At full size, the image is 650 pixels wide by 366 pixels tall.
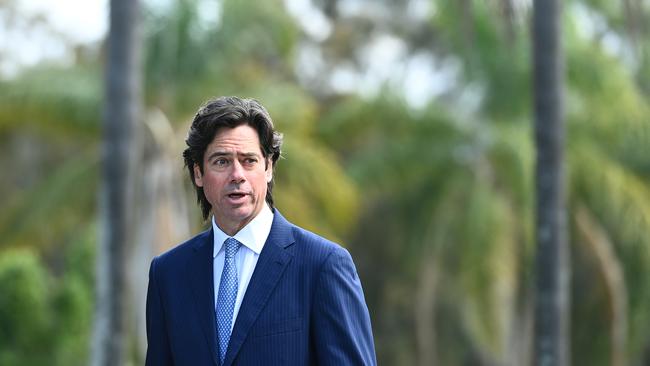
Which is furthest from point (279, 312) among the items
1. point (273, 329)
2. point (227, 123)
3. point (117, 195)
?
point (117, 195)

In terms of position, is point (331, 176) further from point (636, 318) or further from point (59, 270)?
point (59, 270)

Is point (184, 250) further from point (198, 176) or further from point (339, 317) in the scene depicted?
point (339, 317)

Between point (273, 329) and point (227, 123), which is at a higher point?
point (227, 123)

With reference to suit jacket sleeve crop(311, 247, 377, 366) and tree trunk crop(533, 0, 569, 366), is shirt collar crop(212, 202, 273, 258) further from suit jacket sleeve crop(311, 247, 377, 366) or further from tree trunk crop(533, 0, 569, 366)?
tree trunk crop(533, 0, 569, 366)

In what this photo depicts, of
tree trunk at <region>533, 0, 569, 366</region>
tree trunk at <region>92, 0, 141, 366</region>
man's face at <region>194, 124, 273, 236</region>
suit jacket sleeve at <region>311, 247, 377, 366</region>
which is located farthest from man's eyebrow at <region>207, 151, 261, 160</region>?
tree trunk at <region>533, 0, 569, 366</region>

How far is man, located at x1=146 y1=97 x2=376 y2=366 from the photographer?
2.59 metres

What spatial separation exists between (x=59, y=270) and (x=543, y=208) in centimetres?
1591

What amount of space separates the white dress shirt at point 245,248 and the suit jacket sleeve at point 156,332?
5.9 inches

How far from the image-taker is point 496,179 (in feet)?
61.3

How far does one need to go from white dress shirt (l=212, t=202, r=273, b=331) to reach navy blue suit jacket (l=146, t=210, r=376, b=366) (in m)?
0.02

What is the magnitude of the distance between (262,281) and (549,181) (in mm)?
9561

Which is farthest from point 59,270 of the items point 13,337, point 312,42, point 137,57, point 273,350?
point 273,350

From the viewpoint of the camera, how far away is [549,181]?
1191 centimetres

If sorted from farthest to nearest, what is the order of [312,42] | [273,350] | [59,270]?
[312,42] < [59,270] < [273,350]
